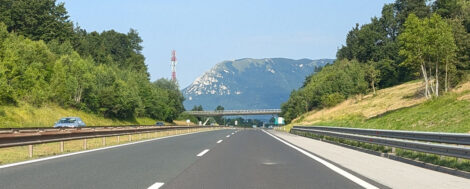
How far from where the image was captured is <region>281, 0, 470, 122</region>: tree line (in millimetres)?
52844

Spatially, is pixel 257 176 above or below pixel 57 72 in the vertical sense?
below

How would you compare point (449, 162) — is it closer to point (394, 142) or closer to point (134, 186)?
point (394, 142)

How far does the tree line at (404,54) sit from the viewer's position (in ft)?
173

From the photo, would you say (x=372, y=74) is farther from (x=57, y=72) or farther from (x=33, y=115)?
(x=33, y=115)

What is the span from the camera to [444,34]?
51875 millimetres

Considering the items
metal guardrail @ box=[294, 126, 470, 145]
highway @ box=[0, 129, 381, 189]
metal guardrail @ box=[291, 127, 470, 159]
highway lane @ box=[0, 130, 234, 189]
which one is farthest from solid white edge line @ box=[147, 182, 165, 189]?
metal guardrail @ box=[294, 126, 470, 145]

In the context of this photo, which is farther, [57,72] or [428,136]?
[57,72]

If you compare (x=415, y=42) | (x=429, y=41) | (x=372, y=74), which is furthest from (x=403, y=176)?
(x=372, y=74)

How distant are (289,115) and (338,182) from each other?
4559 inches

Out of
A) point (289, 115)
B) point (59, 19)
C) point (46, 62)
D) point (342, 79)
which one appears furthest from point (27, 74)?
point (289, 115)

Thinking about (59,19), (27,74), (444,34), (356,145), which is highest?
(59,19)

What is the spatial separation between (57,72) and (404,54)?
1907 inches

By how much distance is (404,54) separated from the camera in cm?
5600

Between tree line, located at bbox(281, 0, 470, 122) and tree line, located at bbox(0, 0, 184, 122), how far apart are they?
127 ft
